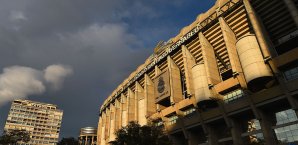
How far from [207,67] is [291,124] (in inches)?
589

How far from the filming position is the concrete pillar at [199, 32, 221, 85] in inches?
1644

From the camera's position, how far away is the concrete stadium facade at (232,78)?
33125 mm

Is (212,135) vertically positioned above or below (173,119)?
below

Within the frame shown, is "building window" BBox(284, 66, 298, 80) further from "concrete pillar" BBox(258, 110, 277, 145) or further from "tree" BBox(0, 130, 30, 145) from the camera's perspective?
"tree" BBox(0, 130, 30, 145)

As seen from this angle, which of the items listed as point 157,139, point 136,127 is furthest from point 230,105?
point 136,127

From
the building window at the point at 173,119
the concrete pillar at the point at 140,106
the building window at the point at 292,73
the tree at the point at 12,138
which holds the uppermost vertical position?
the concrete pillar at the point at 140,106

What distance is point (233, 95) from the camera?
1512 inches

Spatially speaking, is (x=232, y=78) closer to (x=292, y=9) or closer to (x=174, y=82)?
(x=292, y=9)

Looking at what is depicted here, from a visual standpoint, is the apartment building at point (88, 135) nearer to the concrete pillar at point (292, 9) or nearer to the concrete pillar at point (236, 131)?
the concrete pillar at point (236, 131)

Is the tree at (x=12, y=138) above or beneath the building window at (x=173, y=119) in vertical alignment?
beneath

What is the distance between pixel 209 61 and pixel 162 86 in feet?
Result: 40.2

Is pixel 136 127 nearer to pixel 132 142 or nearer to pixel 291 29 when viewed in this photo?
pixel 132 142

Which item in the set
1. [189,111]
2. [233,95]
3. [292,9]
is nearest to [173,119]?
[189,111]

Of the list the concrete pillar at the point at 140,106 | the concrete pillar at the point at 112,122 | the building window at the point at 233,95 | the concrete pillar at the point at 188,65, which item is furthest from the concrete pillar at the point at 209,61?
the concrete pillar at the point at 112,122
